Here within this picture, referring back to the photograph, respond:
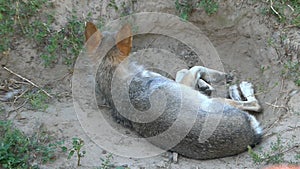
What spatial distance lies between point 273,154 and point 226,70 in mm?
1972

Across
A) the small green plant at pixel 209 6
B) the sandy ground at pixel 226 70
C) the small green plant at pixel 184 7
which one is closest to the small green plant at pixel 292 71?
the sandy ground at pixel 226 70

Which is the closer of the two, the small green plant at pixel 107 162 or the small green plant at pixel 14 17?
the small green plant at pixel 107 162

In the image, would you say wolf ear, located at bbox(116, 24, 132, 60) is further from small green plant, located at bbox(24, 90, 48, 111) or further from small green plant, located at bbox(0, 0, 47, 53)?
small green plant, located at bbox(0, 0, 47, 53)

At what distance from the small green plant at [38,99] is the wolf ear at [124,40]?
114 cm

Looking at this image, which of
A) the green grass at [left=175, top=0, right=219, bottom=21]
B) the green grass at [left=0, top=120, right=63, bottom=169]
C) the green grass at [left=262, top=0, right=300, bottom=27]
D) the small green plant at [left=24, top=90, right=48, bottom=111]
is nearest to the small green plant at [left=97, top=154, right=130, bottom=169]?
the green grass at [left=0, top=120, right=63, bottom=169]

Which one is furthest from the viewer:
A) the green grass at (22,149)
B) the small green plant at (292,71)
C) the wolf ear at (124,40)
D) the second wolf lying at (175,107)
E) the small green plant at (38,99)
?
the wolf ear at (124,40)

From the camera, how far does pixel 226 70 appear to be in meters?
6.76

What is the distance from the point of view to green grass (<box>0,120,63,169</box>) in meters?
4.86

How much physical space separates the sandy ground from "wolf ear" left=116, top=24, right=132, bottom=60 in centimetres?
75

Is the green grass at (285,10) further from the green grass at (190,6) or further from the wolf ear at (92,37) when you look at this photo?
the wolf ear at (92,37)

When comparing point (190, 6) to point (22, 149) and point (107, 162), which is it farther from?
point (22, 149)

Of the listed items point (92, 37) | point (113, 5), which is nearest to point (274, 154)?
point (92, 37)

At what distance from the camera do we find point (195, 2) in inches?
275

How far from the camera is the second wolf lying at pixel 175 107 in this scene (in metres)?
5.20
